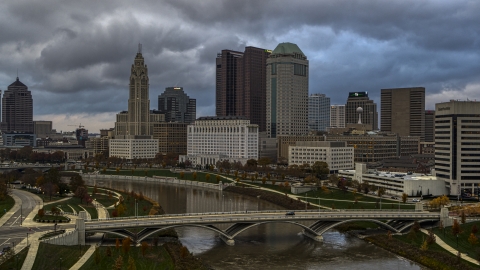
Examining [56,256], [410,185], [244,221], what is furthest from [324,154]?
[56,256]

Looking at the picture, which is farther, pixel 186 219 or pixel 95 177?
pixel 95 177

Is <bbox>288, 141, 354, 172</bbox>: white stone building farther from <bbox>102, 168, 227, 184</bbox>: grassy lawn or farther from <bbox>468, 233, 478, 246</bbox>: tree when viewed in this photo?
<bbox>468, 233, 478, 246</bbox>: tree

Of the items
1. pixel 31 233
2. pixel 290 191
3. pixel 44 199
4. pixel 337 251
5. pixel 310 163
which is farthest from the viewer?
pixel 310 163

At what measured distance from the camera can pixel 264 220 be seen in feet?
245

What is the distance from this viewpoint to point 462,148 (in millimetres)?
108750

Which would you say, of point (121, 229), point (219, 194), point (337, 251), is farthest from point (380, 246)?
point (219, 194)

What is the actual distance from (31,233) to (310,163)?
10962cm

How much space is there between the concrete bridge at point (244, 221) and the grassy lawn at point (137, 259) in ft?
12.3

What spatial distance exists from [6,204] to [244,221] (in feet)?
146

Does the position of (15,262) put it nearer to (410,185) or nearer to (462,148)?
(410,185)

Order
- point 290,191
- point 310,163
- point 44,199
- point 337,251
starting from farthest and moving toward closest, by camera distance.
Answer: point 310,163, point 290,191, point 44,199, point 337,251

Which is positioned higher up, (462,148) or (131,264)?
(462,148)

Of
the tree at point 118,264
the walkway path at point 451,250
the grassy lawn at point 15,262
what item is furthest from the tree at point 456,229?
the grassy lawn at point 15,262

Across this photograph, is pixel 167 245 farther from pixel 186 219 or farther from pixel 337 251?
pixel 337 251
